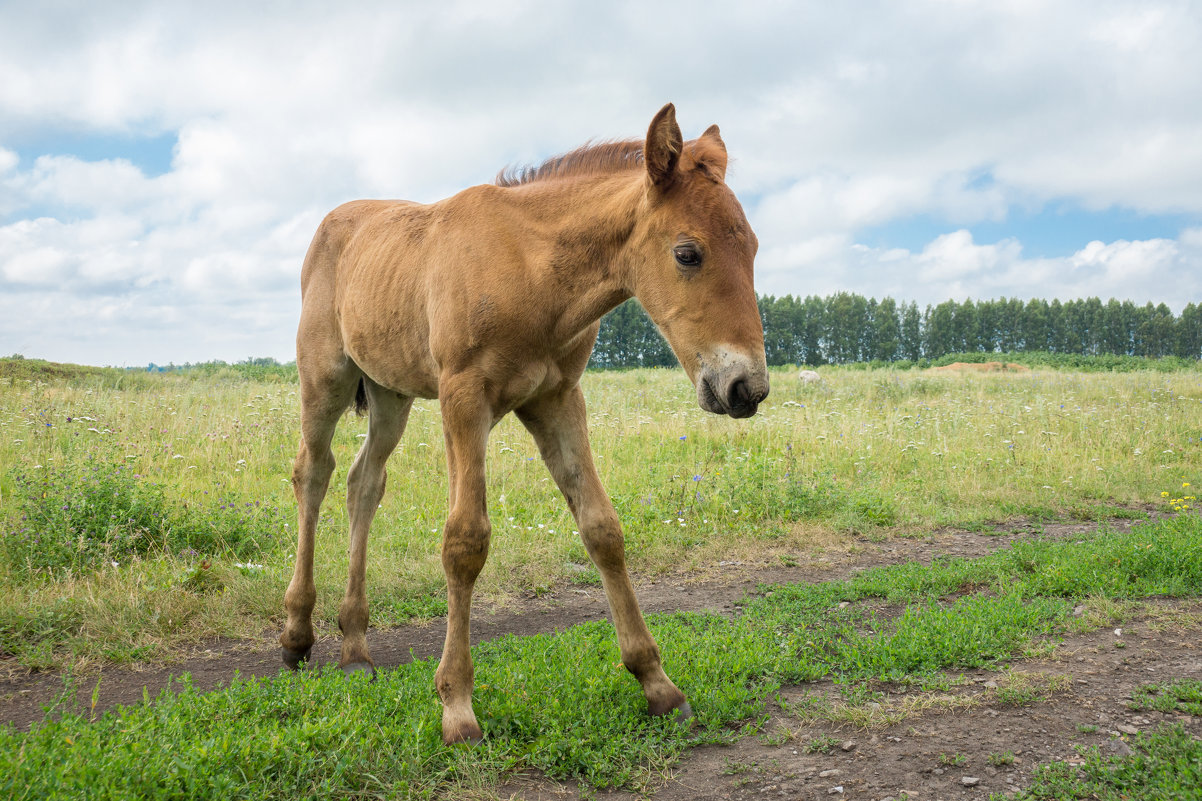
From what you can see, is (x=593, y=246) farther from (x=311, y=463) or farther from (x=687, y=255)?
(x=311, y=463)

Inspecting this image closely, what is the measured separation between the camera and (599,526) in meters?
3.61

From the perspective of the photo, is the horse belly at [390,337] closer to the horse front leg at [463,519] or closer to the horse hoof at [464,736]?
the horse front leg at [463,519]

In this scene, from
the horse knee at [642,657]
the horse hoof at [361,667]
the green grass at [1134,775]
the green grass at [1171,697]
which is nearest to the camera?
the green grass at [1134,775]

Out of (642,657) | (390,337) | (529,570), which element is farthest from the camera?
(529,570)

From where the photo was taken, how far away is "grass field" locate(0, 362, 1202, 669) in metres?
5.23

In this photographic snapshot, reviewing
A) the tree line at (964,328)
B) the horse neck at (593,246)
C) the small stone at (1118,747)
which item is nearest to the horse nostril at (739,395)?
the horse neck at (593,246)

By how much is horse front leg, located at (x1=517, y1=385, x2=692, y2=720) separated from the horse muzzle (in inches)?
37.7

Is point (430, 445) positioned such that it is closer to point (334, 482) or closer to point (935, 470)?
point (334, 482)

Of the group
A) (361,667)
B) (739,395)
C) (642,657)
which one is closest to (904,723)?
(642,657)

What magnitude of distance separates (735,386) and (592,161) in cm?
157

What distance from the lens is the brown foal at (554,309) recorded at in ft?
9.72

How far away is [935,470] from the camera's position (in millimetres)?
9539

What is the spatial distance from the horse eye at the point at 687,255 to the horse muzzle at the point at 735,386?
17.8 inches

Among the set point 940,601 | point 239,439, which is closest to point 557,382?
point 940,601
